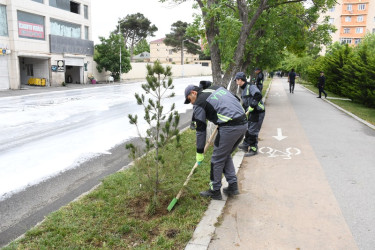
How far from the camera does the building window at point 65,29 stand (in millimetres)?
30822

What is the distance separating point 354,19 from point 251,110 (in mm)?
74018

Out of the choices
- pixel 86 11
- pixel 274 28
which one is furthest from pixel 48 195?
pixel 86 11

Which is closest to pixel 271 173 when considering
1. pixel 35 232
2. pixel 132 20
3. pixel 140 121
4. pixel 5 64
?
pixel 35 232

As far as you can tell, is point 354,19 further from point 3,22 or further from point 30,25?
point 3,22

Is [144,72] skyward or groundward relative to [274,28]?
groundward

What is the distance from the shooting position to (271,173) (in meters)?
6.07

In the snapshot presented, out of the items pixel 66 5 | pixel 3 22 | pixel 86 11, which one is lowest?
pixel 3 22

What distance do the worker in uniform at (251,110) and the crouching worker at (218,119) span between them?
7.69 ft

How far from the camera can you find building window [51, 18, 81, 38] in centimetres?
3082

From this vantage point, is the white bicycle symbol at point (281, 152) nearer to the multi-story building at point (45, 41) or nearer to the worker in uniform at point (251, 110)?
the worker in uniform at point (251, 110)

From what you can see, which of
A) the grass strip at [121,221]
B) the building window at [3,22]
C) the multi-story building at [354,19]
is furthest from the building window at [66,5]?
the multi-story building at [354,19]

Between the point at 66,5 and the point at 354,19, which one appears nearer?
the point at 66,5

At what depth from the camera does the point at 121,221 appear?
405 centimetres

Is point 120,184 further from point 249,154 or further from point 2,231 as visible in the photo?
point 249,154
